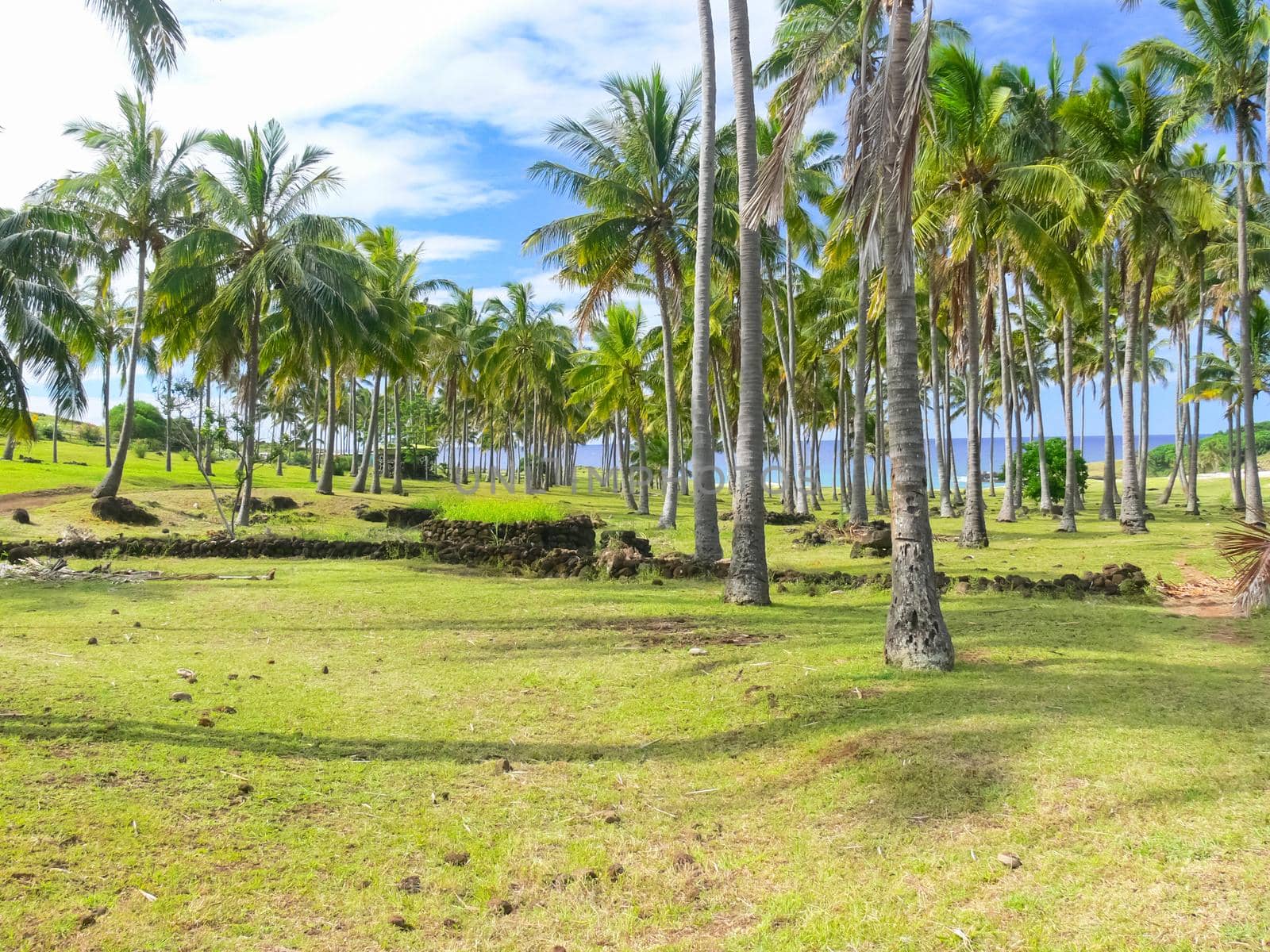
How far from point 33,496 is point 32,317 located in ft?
39.8

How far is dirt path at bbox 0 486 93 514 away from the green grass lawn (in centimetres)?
1850

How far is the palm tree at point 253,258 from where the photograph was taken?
23859 mm

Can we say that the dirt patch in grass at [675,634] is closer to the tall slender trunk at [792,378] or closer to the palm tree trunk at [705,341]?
the palm tree trunk at [705,341]

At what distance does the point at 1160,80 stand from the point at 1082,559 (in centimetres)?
1320

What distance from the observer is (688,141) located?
23047 millimetres

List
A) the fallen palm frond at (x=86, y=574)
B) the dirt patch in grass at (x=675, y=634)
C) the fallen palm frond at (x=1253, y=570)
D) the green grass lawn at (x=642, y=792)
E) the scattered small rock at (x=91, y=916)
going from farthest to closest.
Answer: the fallen palm frond at (x=86, y=574) < the dirt patch in grass at (x=675, y=634) < the fallen palm frond at (x=1253, y=570) < the green grass lawn at (x=642, y=792) < the scattered small rock at (x=91, y=916)

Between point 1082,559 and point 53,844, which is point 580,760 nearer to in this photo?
point 53,844

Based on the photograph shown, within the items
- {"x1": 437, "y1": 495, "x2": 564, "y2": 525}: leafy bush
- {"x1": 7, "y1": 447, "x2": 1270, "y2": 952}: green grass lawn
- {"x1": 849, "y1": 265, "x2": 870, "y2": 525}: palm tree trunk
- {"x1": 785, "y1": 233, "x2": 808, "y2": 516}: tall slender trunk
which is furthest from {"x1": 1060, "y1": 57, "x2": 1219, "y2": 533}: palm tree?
{"x1": 7, "y1": 447, "x2": 1270, "y2": 952}: green grass lawn

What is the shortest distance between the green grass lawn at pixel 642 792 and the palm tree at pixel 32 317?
9415mm

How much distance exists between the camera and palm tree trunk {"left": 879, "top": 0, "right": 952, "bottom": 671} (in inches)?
276

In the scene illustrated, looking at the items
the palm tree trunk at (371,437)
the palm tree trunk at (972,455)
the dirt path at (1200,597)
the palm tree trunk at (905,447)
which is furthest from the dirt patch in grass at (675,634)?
the palm tree trunk at (371,437)

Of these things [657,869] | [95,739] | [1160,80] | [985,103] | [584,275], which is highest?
[1160,80]

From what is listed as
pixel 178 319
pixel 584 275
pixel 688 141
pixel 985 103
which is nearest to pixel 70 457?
pixel 178 319

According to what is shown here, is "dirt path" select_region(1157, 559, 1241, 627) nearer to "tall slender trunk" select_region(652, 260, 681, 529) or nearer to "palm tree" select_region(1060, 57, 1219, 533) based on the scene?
"palm tree" select_region(1060, 57, 1219, 533)
